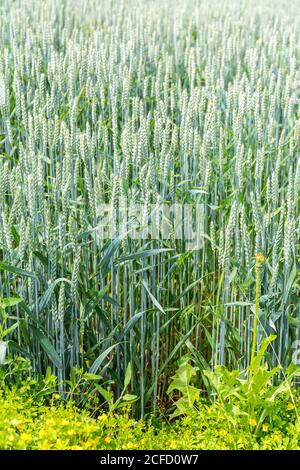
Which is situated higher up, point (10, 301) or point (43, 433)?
point (10, 301)

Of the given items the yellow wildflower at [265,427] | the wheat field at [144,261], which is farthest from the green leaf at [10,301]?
the yellow wildflower at [265,427]

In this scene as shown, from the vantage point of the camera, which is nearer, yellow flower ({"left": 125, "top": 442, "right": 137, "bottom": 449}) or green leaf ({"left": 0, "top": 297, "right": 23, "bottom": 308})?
yellow flower ({"left": 125, "top": 442, "right": 137, "bottom": 449})

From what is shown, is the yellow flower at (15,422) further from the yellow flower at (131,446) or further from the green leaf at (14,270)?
the green leaf at (14,270)

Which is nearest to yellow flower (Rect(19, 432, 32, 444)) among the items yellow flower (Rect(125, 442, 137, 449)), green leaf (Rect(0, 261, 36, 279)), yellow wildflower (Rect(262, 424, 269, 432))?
yellow flower (Rect(125, 442, 137, 449))

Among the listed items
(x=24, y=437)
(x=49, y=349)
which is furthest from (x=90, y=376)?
(x=24, y=437)

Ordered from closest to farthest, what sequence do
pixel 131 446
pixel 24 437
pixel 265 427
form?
pixel 24 437, pixel 131 446, pixel 265 427

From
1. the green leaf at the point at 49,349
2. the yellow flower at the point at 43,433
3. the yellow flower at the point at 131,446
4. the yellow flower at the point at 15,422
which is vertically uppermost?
the green leaf at the point at 49,349

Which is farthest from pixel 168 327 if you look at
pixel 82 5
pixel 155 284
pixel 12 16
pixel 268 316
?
pixel 82 5

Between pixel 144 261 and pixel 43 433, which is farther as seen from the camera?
pixel 144 261

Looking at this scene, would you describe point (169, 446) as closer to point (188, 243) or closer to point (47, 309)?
point (47, 309)

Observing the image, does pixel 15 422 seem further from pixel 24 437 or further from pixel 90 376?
pixel 90 376

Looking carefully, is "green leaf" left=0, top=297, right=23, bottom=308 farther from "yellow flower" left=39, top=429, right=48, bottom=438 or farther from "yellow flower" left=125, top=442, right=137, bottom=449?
"yellow flower" left=125, top=442, right=137, bottom=449

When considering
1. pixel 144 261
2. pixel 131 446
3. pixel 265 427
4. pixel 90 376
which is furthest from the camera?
pixel 144 261
